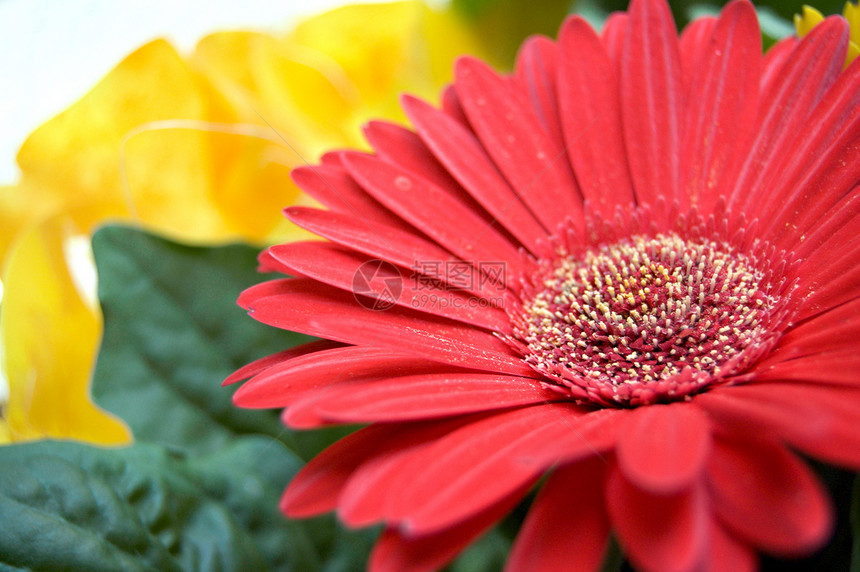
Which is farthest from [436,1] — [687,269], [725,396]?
[725,396]

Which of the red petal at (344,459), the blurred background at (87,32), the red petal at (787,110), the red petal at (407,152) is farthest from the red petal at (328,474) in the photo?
the blurred background at (87,32)

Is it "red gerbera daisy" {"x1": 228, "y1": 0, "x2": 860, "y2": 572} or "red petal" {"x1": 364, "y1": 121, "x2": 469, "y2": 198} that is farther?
"red petal" {"x1": 364, "y1": 121, "x2": 469, "y2": 198}

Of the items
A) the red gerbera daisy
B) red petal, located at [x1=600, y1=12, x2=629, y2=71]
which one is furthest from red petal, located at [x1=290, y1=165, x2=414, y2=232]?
red petal, located at [x1=600, y1=12, x2=629, y2=71]

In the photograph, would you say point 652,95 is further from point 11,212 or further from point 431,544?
point 11,212

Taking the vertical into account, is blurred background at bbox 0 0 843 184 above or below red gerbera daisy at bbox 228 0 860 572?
above

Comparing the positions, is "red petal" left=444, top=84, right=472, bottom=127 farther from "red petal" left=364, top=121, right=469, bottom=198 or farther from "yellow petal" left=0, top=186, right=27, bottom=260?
"yellow petal" left=0, top=186, right=27, bottom=260

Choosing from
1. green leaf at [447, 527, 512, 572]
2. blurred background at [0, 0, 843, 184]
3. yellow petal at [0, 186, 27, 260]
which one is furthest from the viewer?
blurred background at [0, 0, 843, 184]
